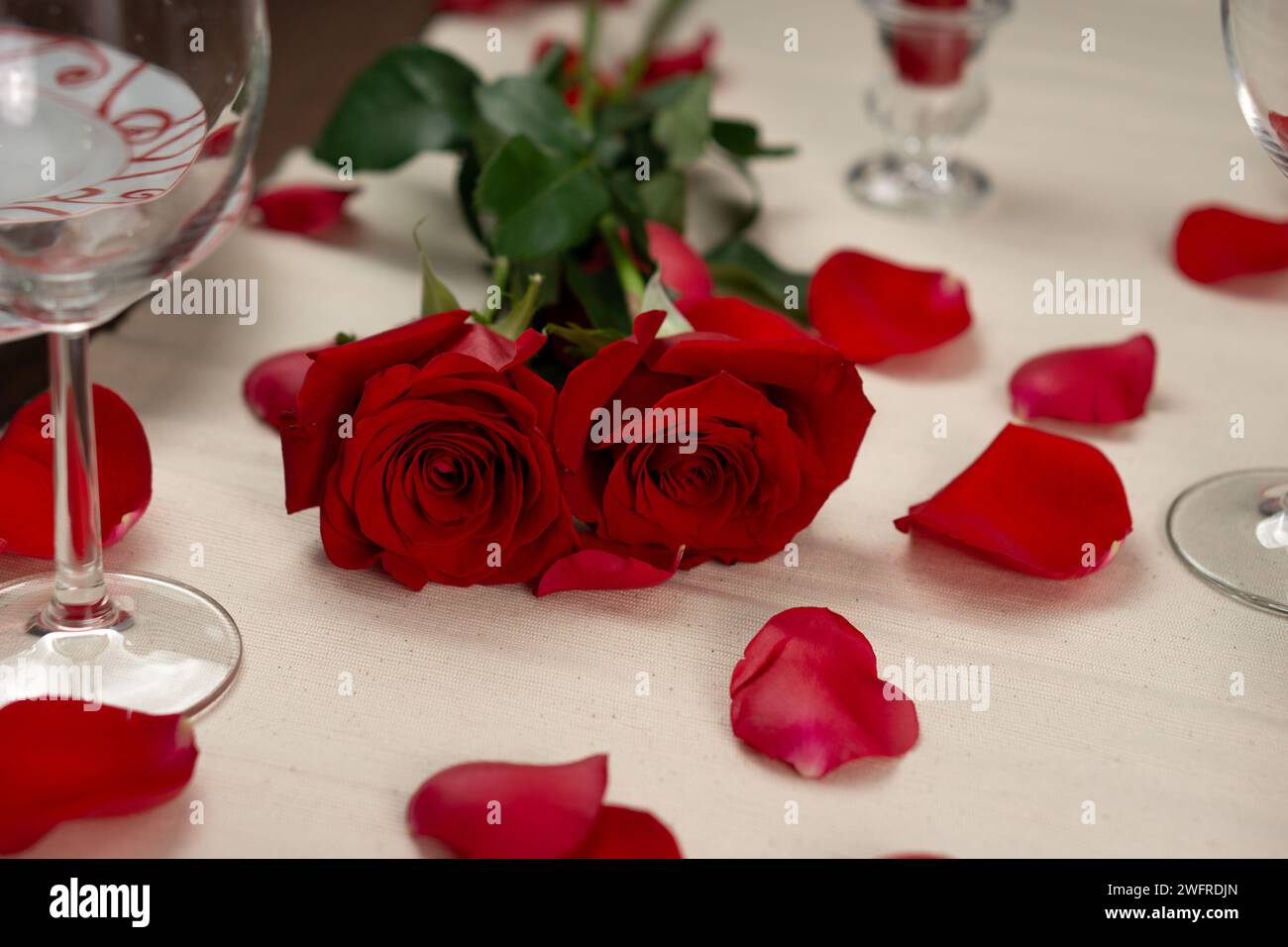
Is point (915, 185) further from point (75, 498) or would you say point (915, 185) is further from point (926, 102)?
point (75, 498)

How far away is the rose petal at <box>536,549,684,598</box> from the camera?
407 millimetres

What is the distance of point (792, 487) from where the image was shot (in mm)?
394

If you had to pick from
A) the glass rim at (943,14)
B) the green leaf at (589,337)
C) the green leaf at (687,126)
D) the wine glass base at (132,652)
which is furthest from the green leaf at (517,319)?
the glass rim at (943,14)

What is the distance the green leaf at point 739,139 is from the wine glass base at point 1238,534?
0.27 m

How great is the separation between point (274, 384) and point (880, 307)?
24 cm

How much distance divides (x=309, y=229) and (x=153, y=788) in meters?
0.35

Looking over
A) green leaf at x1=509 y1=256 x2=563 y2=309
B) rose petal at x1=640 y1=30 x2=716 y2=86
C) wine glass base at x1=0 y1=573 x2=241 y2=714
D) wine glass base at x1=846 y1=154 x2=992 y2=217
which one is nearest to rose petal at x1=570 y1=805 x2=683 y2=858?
wine glass base at x1=0 y1=573 x2=241 y2=714

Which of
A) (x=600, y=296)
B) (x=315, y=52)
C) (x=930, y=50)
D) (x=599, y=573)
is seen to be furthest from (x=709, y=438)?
(x=315, y=52)

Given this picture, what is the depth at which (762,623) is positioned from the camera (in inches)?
16.3

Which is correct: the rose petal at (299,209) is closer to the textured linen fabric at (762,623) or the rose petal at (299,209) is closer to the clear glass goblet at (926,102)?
the textured linen fabric at (762,623)

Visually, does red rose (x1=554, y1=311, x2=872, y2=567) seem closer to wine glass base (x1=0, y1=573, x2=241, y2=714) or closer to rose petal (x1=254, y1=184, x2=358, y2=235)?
wine glass base (x1=0, y1=573, x2=241, y2=714)

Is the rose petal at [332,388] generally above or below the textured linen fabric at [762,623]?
above

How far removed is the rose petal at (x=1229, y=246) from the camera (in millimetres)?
624

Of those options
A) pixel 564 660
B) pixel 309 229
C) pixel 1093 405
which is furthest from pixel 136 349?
pixel 1093 405
